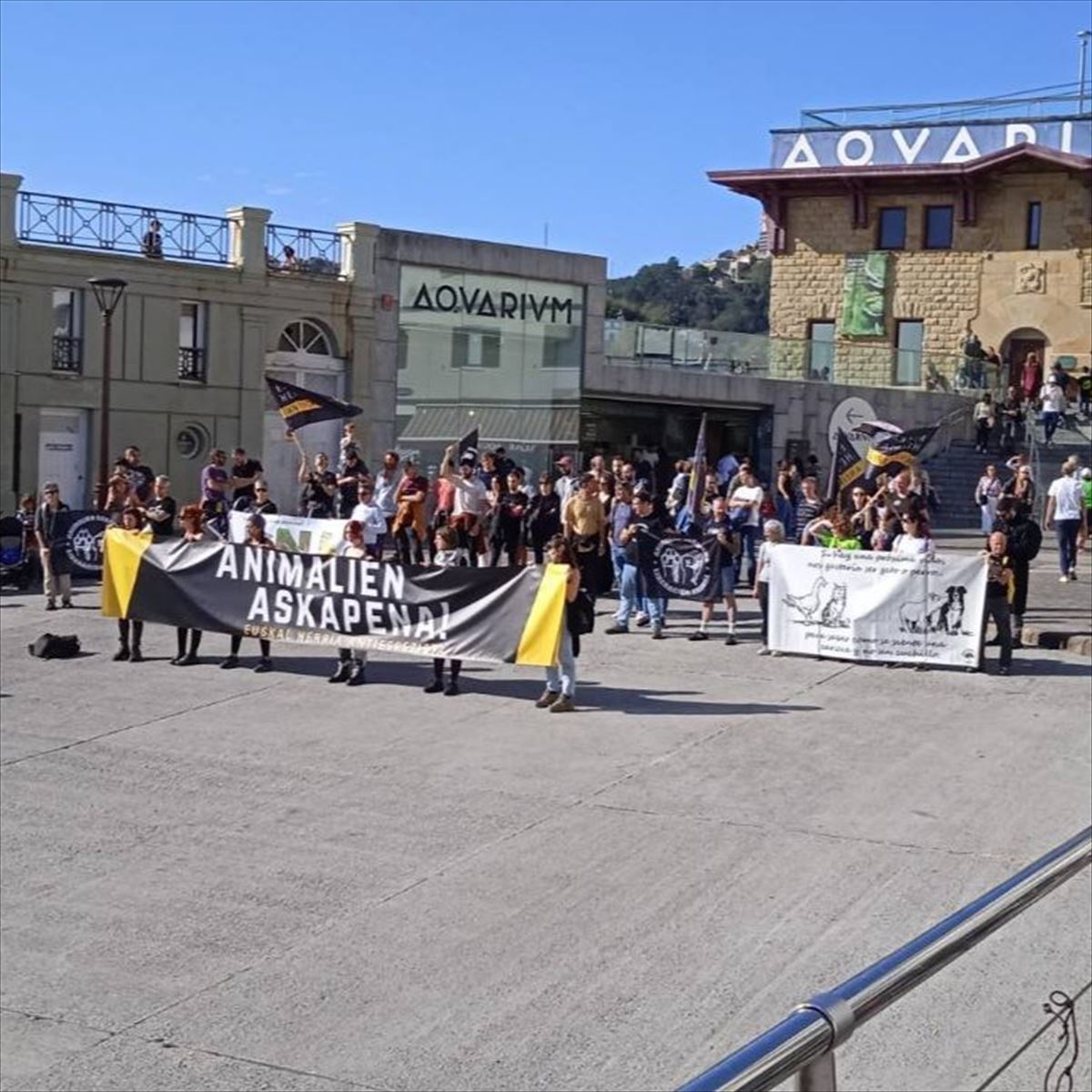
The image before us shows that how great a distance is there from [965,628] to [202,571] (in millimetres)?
8346

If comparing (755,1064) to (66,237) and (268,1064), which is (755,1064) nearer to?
(268,1064)

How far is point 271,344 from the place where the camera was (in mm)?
34094

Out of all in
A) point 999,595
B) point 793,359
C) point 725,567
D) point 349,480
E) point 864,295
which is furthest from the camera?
point 864,295

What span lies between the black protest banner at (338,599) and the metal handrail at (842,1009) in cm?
1325

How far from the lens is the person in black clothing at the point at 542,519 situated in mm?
23328

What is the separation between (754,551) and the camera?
75.9ft

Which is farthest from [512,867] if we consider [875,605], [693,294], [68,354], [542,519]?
[693,294]

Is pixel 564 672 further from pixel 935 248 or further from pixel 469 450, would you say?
pixel 935 248

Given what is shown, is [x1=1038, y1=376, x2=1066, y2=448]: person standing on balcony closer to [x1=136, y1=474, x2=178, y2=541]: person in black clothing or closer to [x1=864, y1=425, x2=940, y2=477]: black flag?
[x1=864, y1=425, x2=940, y2=477]: black flag

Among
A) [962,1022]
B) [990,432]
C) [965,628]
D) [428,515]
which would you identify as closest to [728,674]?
[965,628]

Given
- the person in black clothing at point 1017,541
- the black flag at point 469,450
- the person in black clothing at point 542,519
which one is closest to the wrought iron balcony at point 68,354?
the black flag at point 469,450

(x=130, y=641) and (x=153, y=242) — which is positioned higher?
(x=153, y=242)

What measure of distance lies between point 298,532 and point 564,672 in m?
6.37

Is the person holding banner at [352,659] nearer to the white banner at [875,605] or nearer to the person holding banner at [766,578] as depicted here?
the person holding banner at [766,578]
